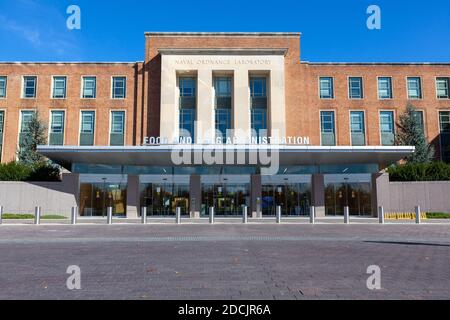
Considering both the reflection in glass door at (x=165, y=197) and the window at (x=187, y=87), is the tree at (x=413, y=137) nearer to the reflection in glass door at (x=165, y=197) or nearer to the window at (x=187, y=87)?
the window at (x=187, y=87)

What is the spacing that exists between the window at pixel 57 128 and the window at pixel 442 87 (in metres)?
40.1

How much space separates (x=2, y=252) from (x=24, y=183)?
63.7ft

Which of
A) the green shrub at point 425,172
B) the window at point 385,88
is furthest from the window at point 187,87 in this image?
the green shrub at point 425,172

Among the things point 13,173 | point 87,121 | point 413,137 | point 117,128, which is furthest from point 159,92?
point 413,137

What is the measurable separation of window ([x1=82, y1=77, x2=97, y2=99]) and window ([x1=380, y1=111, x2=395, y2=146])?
100.0 feet

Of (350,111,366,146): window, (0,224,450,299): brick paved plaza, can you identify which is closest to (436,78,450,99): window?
(350,111,366,146): window

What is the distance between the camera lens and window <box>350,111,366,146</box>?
138ft

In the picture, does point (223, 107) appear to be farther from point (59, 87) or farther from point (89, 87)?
point (59, 87)

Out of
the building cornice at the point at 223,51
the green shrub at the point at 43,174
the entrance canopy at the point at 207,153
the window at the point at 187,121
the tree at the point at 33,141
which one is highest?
the building cornice at the point at 223,51

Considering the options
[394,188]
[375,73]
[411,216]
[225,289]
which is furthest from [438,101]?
[225,289]

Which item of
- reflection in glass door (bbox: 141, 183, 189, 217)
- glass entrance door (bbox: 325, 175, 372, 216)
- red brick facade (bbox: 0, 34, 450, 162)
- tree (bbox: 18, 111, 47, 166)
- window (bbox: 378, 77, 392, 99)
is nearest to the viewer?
reflection in glass door (bbox: 141, 183, 189, 217)

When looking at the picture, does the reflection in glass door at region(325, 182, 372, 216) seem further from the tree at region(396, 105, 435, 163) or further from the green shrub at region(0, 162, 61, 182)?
the green shrub at region(0, 162, 61, 182)

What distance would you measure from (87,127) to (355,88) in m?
28.6

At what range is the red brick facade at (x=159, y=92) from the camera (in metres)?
41.2
